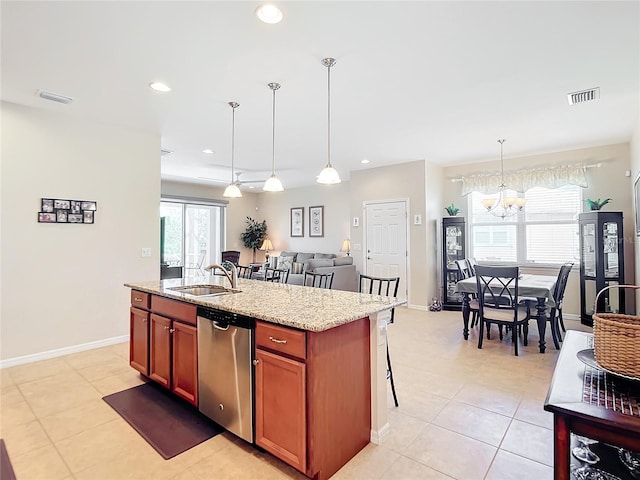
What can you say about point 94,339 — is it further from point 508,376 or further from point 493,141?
point 493,141

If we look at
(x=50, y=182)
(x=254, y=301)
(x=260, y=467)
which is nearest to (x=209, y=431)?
(x=260, y=467)

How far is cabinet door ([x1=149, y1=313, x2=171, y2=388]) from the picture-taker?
2.65 metres

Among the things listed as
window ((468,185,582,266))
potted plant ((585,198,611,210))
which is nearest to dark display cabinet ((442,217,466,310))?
window ((468,185,582,266))

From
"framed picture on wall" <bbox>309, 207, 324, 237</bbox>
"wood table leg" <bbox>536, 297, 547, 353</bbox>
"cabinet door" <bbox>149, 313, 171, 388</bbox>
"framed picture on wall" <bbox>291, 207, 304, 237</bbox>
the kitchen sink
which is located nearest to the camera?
"cabinet door" <bbox>149, 313, 171, 388</bbox>

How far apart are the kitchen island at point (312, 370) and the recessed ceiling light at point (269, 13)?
1779 mm

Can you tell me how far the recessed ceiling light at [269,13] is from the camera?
6.62ft

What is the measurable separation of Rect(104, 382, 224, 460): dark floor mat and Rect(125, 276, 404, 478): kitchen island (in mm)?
158

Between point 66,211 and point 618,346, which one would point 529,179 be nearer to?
point 618,346

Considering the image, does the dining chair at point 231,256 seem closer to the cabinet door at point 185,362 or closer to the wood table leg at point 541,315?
the cabinet door at point 185,362

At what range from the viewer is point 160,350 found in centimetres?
274

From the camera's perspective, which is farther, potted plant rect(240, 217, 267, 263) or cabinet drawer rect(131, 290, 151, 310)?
potted plant rect(240, 217, 267, 263)

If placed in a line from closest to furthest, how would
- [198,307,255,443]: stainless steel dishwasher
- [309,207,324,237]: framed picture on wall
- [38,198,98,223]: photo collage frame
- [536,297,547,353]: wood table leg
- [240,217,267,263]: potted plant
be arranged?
[198,307,255,443]: stainless steel dishwasher → [38,198,98,223]: photo collage frame → [536,297,547,353]: wood table leg → [309,207,324,237]: framed picture on wall → [240,217,267,263]: potted plant

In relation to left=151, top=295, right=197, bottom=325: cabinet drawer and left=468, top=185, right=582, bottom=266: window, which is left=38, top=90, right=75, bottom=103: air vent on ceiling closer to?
left=151, top=295, right=197, bottom=325: cabinet drawer

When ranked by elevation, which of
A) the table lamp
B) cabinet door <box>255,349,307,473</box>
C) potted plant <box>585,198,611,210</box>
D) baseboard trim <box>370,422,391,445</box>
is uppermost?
potted plant <box>585,198,611,210</box>
